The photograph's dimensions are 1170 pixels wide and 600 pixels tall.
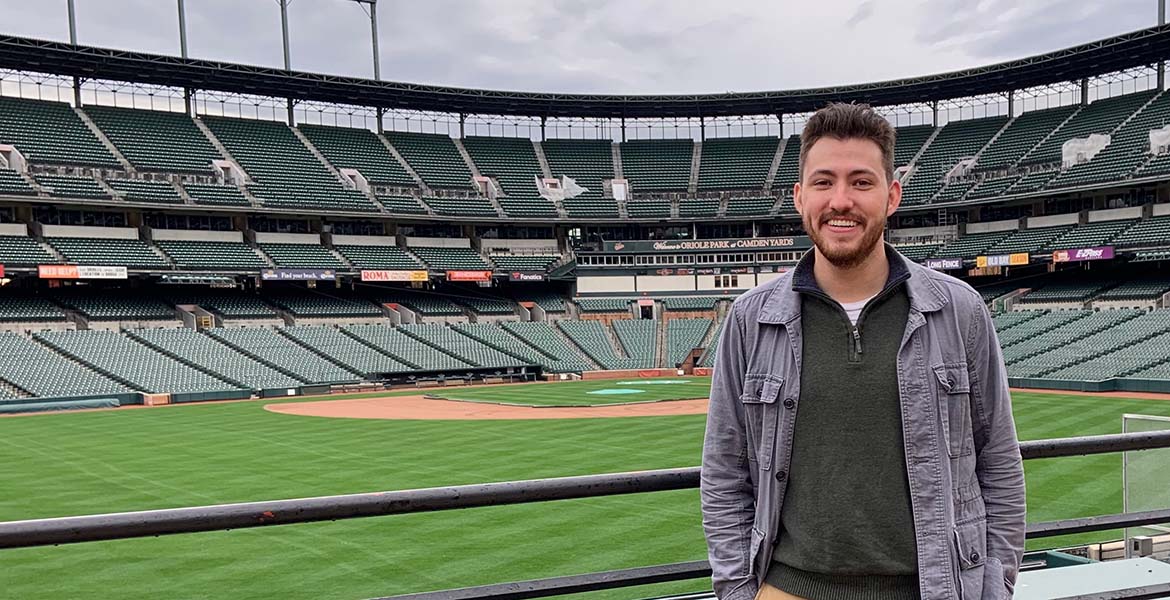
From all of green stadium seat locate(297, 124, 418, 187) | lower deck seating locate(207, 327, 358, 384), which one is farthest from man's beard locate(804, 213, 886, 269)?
green stadium seat locate(297, 124, 418, 187)

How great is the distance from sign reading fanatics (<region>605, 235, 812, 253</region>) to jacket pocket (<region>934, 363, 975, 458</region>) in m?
67.5

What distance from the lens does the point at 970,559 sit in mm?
2643

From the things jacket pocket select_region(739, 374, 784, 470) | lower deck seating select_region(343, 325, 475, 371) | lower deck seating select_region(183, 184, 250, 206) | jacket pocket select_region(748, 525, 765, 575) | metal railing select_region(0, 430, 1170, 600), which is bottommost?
lower deck seating select_region(343, 325, 475, 371)

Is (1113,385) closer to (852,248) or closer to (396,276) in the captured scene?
(852,248)

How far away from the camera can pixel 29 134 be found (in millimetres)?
55375

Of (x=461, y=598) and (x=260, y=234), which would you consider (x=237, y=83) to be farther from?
(x=461, y=598)

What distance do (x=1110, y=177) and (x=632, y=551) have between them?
182 ft

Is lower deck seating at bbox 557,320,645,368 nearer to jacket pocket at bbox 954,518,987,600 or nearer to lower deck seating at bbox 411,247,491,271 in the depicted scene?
lower deck seating at bbox 411,247,491,271

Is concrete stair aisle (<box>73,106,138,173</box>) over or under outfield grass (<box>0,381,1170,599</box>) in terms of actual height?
over

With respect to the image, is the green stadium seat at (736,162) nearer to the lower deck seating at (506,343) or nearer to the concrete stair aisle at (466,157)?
the concrete stair aisle at (466,157)

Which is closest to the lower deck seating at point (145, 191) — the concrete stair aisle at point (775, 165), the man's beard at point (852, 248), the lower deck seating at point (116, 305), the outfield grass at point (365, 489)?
the lower deck seating at point (116, 305)

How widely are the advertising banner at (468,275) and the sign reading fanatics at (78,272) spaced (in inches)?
870

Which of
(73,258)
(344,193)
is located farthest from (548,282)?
(73,258)

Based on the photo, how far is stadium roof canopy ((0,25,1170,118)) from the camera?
5562 centimetres
